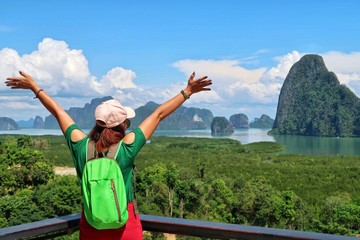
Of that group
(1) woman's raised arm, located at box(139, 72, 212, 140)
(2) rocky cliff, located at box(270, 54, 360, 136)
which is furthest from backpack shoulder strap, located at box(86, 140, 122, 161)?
(2) rocky cliff, located at box(270, 54, 360, 136)

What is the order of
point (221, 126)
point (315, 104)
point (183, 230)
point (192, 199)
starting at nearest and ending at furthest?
point (183, 230)
point (192, 199)
point (315, 104)
point (221, 126)

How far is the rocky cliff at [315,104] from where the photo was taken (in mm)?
120375

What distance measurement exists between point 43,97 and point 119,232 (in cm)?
71

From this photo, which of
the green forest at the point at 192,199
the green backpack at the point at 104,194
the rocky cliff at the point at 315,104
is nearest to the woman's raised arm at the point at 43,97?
the green backpack at the point at 104,194

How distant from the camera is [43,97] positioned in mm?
1902

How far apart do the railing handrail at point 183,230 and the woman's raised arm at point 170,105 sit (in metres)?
0.37

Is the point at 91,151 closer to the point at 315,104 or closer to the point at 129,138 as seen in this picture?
the point at 129,138

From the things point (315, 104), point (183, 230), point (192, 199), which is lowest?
point (192, 199)

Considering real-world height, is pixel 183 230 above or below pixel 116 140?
below

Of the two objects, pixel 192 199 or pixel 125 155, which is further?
pixel 192 199

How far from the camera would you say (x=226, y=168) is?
4469 cm

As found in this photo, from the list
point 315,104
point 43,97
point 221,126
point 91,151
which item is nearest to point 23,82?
point 43,97

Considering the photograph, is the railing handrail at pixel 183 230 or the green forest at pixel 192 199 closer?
the railing handrail at pixel 183 230

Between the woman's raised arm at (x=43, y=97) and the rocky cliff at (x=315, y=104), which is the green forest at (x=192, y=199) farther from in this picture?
the rocky cliff at (x=315, y=104)
